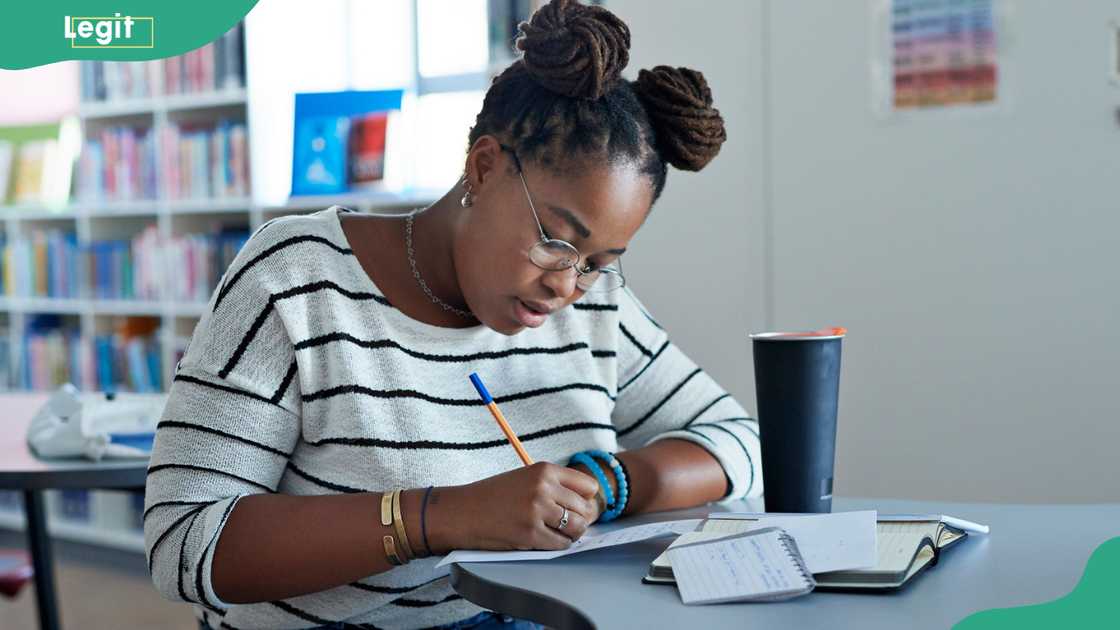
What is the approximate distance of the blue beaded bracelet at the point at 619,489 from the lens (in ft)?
4.11

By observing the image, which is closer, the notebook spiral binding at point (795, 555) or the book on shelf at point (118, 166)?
the notebook spiral binding at point (795, 555)

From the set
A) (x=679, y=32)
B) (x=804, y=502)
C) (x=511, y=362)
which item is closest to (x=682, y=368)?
(x=511, y=362)

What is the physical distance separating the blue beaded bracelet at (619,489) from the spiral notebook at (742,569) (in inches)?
9.5

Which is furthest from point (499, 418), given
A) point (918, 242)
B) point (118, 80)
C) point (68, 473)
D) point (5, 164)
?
point (5, 164)

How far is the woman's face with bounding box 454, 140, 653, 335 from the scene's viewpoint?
1.25 metres

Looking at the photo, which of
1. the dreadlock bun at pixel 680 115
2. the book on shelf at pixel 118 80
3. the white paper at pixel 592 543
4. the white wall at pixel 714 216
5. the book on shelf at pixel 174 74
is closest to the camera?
the white paper at pixel 592 543

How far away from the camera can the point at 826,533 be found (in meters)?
1.02

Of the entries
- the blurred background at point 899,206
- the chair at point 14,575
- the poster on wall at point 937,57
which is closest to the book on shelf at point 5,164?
the blurred background at point 899,206

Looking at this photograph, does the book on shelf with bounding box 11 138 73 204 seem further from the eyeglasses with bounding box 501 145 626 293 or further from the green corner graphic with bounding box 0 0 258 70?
the eyeglasses with bounding box 501 145 626 293

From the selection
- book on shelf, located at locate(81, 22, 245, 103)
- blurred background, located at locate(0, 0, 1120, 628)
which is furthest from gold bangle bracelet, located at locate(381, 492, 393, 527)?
book on shelf, located at locate(81, 22, 245, 103)

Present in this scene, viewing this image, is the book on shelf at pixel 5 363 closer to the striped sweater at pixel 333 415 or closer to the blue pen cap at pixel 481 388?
the striped sweater at pixel 333 415

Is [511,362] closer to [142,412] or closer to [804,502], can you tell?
[804,502]

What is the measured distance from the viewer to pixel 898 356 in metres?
2.90

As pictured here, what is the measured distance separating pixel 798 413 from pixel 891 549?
204 millimetres
